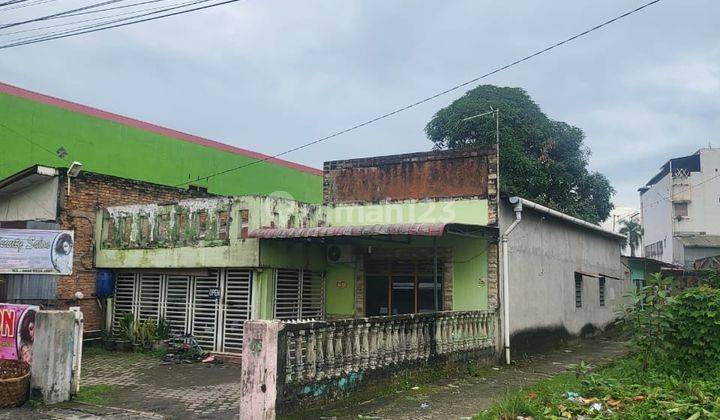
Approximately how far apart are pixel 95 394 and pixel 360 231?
4.94 meters

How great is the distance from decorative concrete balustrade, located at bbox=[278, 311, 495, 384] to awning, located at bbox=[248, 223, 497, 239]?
1.44 metres

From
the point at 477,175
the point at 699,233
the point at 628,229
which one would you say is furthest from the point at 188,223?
the point at 628,229

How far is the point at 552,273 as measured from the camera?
14742 mm

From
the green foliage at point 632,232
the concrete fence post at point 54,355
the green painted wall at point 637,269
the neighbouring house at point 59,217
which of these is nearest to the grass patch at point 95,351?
the neighbouring house at point 59,217

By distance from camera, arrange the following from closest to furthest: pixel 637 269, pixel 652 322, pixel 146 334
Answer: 1. pixel 652 322
2. pixel 146 334
3. pixel 637 269

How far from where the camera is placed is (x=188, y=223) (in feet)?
43.1

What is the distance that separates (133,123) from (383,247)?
13559 millimetres

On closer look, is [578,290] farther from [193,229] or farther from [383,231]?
[193,229]

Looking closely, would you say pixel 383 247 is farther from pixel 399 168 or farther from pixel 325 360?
pixel 325 360

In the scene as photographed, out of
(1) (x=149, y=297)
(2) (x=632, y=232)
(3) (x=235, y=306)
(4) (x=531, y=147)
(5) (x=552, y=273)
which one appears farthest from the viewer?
(2) (x=632, y=232)

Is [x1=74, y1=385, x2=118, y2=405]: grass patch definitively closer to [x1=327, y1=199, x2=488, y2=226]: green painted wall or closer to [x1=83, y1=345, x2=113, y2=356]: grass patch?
[x1=83, y1=345, x2=113, y2=356]: grass patch

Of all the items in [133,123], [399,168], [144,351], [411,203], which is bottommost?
[144,351]

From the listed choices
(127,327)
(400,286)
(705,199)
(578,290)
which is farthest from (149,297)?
(705,199)

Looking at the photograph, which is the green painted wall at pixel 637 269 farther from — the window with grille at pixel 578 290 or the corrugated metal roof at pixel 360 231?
the corrugated metal roof at pixel 360 231
